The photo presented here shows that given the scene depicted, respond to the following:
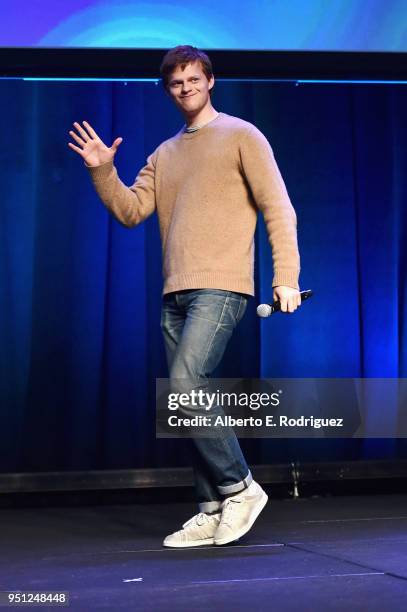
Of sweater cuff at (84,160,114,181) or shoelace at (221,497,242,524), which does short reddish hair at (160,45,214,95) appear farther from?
shoelace at (221,497,242,524)

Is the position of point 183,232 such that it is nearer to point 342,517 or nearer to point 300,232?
point 342,517

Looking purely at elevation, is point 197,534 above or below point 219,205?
below

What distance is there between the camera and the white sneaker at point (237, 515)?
2.59m

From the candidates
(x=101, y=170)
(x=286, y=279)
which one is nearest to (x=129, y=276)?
(x=101, y=170)

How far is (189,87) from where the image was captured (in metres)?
2.66

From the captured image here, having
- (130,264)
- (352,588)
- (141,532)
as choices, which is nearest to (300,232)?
(130,264)

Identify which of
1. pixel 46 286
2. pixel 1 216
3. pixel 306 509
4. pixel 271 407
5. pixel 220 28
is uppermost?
pixel 220 28

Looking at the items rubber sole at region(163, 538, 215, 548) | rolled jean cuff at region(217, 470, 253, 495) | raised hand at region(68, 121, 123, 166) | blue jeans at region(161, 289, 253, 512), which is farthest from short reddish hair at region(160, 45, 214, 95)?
rubber sole at region(163, 538, 215, 548)

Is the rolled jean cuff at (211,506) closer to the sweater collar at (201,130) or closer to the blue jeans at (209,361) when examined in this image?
the blue jeans at (209,361)

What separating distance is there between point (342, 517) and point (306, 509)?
32 centimetres

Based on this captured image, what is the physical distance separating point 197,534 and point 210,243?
73 centimetres

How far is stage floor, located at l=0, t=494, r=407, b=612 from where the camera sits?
1.92 metres

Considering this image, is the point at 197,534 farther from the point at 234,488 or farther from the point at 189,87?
the point at 189,87

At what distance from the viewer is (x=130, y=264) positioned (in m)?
4.14
